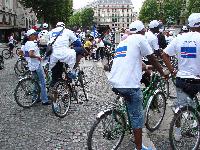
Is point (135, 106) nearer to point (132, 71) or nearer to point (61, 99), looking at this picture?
point (132, 71)

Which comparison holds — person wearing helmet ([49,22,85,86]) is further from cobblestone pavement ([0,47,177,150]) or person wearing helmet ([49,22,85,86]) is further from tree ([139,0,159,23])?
tree ([139,0,159,23])

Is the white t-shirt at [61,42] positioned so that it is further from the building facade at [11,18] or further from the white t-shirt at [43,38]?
the building facade at [11,18]

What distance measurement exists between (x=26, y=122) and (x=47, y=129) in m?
0.79

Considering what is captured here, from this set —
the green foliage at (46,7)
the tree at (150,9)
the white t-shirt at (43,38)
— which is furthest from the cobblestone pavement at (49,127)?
the tree at (150,9)

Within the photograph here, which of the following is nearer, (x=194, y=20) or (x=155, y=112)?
(x=194, y=20)

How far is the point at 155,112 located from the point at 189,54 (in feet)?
5.75

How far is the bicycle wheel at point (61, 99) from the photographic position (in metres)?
8.48

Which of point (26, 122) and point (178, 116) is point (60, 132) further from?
point (178, 116)

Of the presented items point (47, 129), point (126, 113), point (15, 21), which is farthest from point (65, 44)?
point (15, 21)

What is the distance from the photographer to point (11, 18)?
6219cm

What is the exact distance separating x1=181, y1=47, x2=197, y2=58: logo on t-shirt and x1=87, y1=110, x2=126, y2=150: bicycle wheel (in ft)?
4.24

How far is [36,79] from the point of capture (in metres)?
9.95

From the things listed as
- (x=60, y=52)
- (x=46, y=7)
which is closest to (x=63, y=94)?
(x=60, y=52)

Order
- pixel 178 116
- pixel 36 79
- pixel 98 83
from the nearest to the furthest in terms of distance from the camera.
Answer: pixel 178 116 → pixel 36 79 → pixel 98 83
